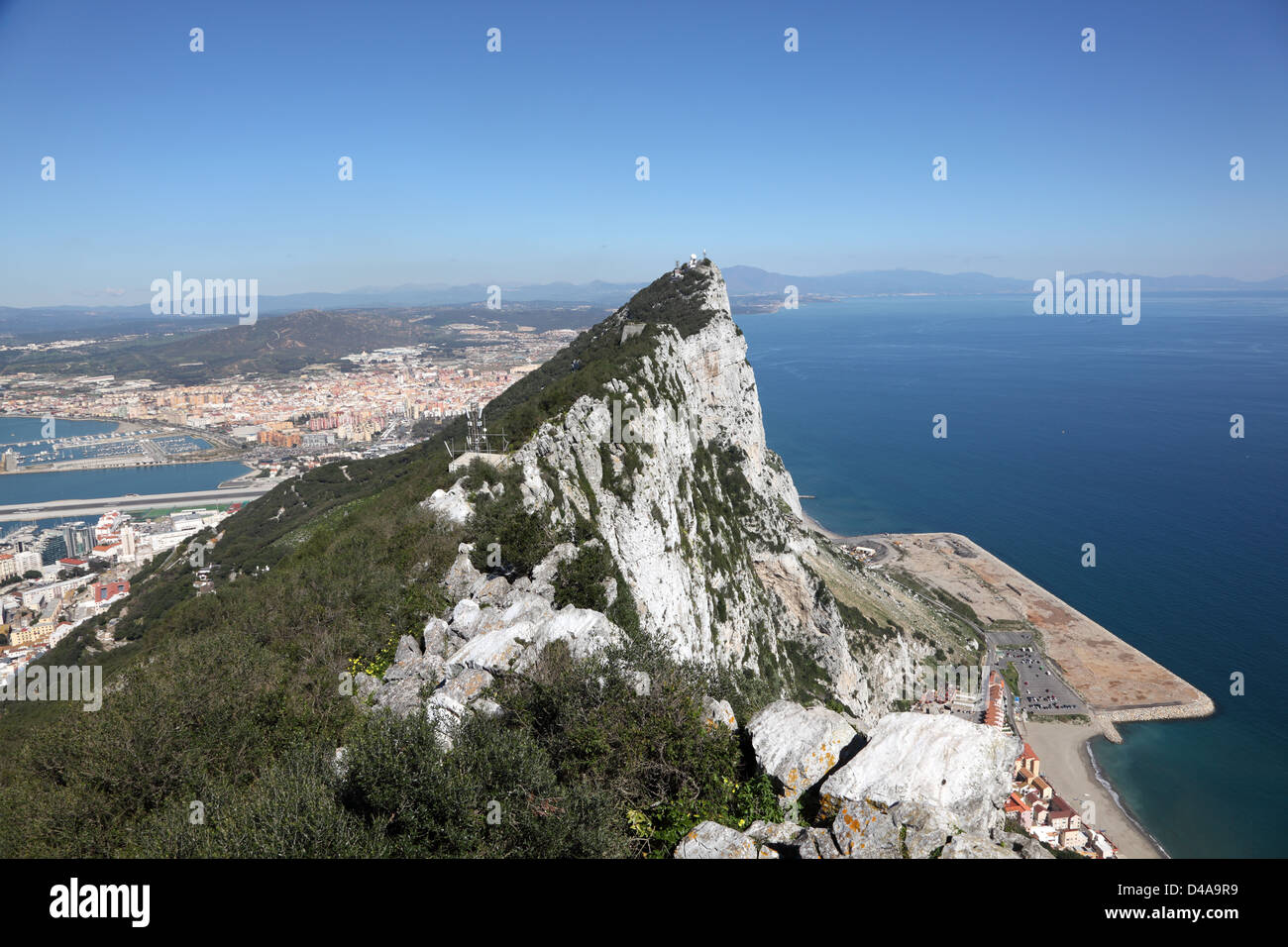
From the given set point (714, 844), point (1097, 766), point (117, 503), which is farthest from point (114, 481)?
point (1097, 766)

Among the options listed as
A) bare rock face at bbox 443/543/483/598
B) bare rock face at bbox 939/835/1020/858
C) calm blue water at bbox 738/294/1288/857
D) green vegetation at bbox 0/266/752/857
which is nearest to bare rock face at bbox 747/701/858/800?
green vegetation at bbox 0/266/752/857

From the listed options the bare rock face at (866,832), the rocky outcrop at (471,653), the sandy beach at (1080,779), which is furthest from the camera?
the sandy beach at (1080,779)

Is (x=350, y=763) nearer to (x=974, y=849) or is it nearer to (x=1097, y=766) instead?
(x=974, y=849)

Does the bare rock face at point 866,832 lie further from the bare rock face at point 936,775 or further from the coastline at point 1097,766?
the coastline at point 1097,766

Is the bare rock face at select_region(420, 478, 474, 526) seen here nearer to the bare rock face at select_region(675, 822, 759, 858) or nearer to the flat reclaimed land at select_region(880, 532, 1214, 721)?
the bare rock face at select_region(675, 822, 759, 858)

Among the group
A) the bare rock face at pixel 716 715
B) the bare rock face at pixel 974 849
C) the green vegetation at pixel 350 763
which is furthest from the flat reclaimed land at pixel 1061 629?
the bare rock face at pixel 974 849

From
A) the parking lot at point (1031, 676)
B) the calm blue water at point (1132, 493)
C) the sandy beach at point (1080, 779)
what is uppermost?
the calm blue water at point (1132, 493)

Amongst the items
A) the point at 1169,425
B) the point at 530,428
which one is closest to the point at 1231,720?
the point at 530,428
